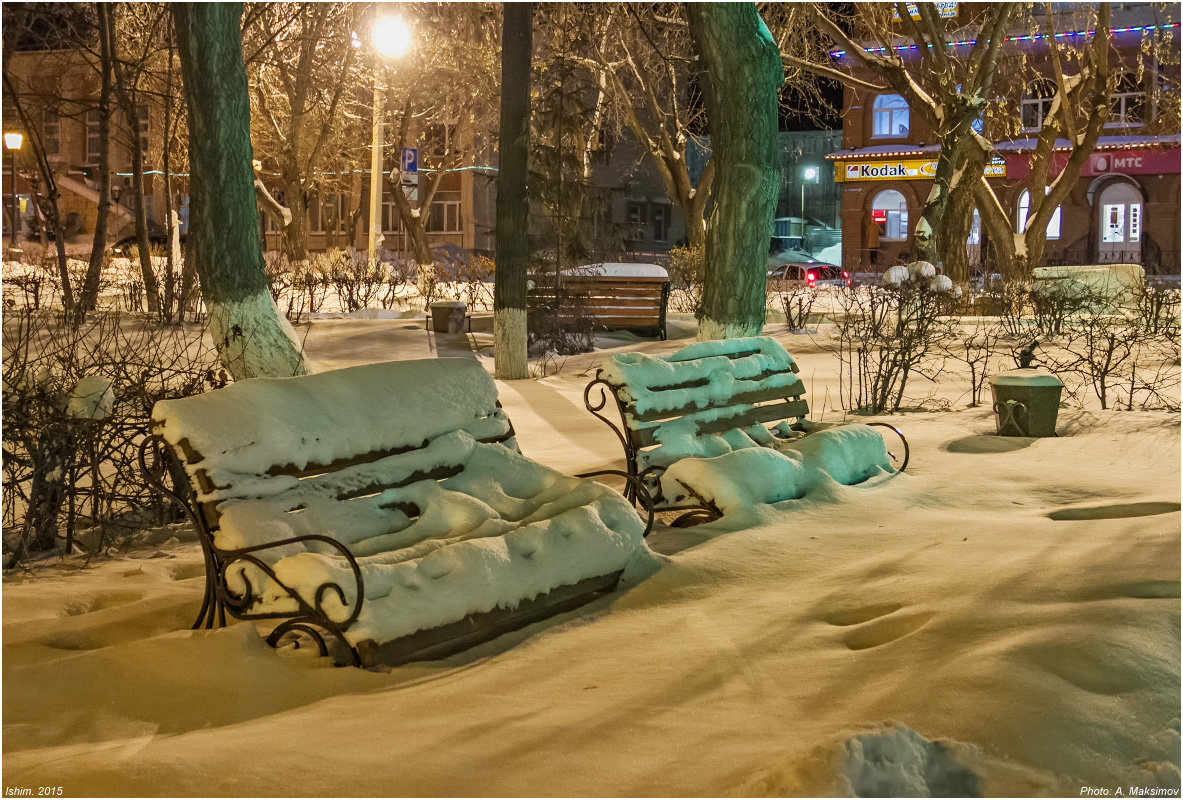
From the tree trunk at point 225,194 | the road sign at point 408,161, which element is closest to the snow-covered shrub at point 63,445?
the tree trunk at point 225,194

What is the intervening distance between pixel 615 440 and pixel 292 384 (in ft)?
16.2

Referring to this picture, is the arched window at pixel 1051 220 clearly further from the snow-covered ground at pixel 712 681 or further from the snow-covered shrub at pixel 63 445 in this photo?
the snow-covered shrub at pixel 63 445

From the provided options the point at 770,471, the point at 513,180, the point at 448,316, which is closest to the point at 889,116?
the point at 448,316

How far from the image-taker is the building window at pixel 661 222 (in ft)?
188

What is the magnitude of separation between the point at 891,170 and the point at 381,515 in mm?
40264

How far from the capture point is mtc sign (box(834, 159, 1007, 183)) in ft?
133

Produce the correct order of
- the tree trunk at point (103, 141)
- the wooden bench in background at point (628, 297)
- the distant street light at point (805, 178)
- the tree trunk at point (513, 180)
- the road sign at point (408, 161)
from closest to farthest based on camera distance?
1. the tree trunk at point (513, 180)
2. the tree trunk at point (103, 141)
3. the wooden bench in background at point (628, 297)
4. the road sign at point (408, 161)
5. the distant street light at point (805, 178)

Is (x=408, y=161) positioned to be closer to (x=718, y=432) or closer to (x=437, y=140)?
(x=718, y=432)

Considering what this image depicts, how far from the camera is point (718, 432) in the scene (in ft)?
21.3

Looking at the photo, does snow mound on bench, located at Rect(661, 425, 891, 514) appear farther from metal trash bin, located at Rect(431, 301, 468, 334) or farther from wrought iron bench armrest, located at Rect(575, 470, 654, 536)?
metal trash bin, located at Rect(431, 301, 468, 334)

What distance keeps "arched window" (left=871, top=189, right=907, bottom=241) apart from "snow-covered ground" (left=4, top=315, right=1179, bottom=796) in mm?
39787

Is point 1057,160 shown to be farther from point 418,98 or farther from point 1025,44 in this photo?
point 418,98

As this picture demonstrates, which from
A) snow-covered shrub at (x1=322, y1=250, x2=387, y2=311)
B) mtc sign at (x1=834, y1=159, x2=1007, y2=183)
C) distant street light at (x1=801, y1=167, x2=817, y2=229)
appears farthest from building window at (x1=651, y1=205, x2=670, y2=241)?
snow-covered shrub at (x1=322, y1=250, x2=387, y2=311)

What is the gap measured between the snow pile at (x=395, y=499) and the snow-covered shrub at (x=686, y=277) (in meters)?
16.8
